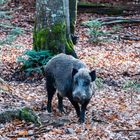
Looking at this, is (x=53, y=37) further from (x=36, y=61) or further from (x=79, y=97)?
(x=79, y=97)

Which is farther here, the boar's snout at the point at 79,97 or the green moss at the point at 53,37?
the green moss at the point at 53,37

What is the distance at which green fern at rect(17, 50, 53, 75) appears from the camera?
12469 mm

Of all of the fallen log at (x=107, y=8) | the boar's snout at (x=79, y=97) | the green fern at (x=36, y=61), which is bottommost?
the fallen log at (x=107, y=8)

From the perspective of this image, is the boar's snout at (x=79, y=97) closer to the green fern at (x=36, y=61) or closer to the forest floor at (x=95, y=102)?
the forest floor at (x=95, y=102)

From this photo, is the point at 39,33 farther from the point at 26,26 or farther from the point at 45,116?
the point at 26,26

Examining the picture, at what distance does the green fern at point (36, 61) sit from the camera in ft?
40.9

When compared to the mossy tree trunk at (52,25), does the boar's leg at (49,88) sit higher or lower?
lower

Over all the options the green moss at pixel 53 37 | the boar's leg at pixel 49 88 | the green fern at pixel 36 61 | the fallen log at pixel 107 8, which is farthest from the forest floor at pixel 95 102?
the fallen log at pixel 107 8

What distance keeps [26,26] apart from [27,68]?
33.3 ft

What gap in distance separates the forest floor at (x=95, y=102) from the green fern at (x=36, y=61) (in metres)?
0.44

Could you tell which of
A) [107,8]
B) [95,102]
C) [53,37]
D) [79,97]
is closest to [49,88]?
[95,102]

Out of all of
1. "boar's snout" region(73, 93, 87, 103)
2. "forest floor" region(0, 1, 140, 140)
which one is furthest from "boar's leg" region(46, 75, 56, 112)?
"boar's snout" region(73, 93, 87, 103)

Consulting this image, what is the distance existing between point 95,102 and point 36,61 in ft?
10.3

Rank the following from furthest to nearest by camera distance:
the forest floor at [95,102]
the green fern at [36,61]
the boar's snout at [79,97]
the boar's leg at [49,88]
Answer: the green fern at [36,61]
the boar's leg at [49,88]
the boar's snout at [79,97]
the forest floor at [95,102]
